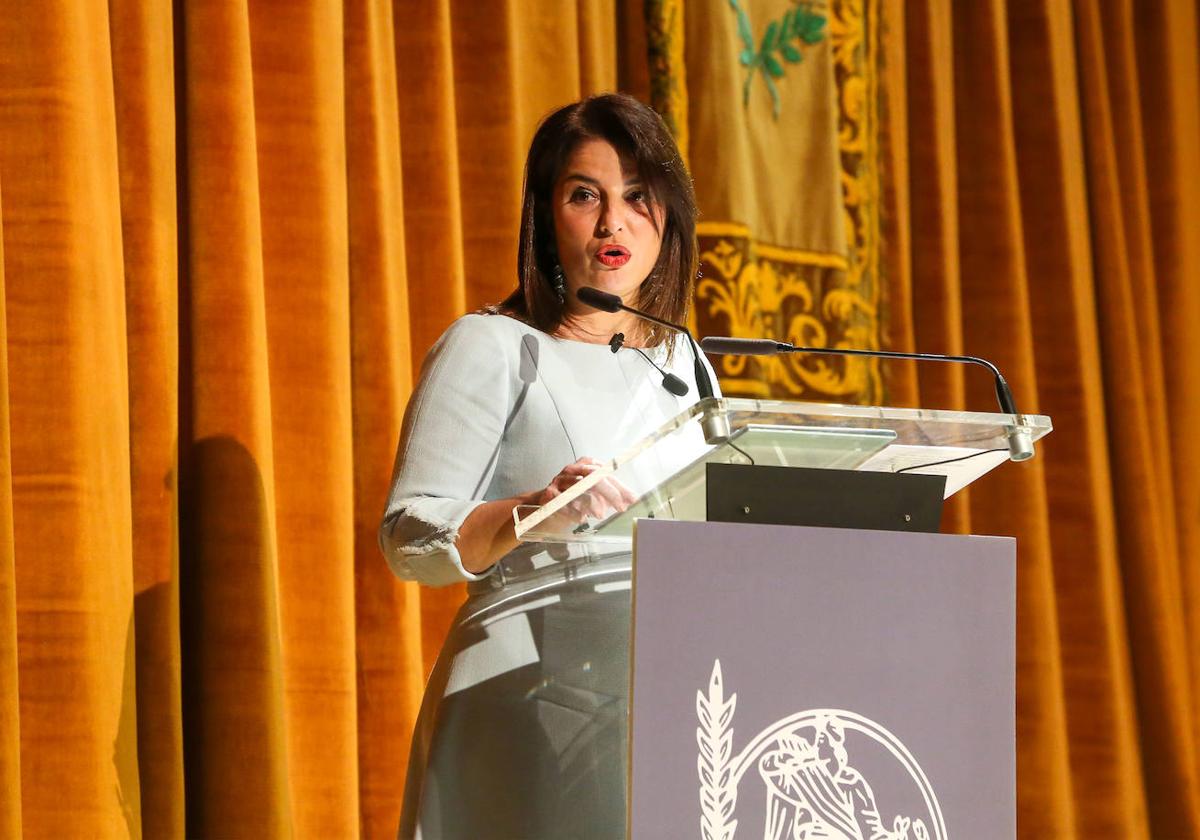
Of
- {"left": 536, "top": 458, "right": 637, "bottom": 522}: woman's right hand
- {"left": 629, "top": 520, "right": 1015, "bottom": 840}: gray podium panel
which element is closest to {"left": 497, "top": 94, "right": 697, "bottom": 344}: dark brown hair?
{"left": 536, "top": 458, "right": 637, "bottom": 522}: woman's right hand

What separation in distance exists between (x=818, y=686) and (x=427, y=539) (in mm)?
474

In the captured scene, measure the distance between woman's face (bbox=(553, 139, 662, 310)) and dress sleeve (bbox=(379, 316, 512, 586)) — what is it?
180 mm

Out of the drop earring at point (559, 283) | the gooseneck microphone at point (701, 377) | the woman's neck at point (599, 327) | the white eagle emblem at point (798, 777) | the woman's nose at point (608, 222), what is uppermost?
the woman's nose at point (608, 222)

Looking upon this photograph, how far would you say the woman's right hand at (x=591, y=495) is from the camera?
49.5 inches

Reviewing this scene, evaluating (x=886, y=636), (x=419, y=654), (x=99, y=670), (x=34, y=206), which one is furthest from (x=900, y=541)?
(x=419, y=654)

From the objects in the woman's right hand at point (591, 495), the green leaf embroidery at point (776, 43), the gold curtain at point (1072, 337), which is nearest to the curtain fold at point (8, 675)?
the woman's right hand at point (591, 495)

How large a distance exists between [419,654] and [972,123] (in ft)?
6.31

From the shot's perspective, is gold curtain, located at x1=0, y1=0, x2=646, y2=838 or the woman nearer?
the woman

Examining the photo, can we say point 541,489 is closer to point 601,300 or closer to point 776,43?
point 601,300

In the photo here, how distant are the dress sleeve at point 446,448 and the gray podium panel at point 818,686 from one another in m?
0.38

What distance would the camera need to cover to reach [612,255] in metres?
1.78

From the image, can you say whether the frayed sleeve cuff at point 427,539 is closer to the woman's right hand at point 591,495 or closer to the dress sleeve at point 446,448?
the dress sleeve at point 446,448

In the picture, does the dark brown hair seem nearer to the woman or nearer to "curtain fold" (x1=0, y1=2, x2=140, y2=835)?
the woman

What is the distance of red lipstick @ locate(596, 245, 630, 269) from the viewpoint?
70.0 inches
